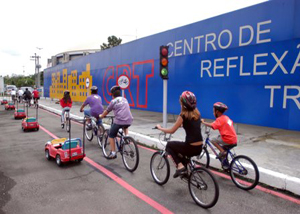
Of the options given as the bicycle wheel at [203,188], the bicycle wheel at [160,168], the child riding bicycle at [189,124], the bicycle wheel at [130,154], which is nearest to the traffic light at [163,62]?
the bicycle wheel at [130,154]

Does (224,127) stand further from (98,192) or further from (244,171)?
(98,192)

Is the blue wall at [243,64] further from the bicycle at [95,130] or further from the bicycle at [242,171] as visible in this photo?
the bicycle at [95,130]

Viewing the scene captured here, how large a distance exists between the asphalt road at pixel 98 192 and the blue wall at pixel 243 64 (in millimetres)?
4177

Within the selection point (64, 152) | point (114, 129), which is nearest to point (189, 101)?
point (114, 129)

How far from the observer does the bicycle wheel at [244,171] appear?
156 inches

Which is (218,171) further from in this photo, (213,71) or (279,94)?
(213,71)

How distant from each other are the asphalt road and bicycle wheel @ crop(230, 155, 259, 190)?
125 millimetres

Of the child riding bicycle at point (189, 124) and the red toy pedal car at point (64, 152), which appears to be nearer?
the child riding bicycle at point (189, 124)

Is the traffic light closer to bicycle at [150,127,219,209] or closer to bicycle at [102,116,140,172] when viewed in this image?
bicycle at [102,116,140,172]

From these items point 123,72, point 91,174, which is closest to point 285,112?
point 91,174

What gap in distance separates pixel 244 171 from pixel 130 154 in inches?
91.0

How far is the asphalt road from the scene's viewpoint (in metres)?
3.41

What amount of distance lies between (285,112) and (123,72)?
10.6 metres

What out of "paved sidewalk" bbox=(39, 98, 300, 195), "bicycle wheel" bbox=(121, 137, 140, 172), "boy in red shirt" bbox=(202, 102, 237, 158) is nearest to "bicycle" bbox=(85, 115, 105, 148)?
"paved sidewalk" bbox=(39, 98, 300, 195)
